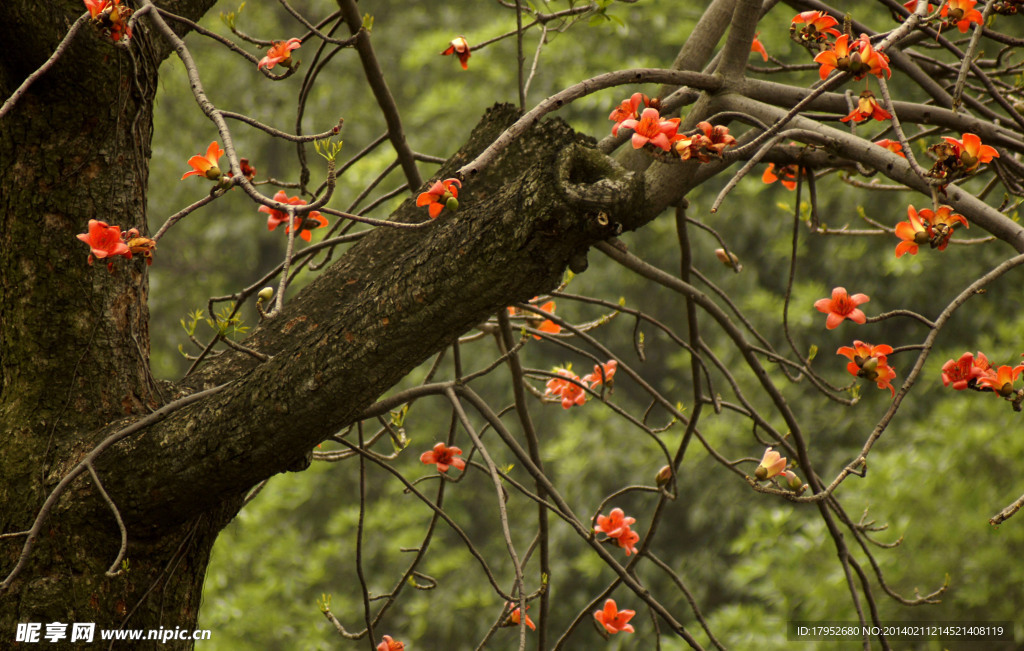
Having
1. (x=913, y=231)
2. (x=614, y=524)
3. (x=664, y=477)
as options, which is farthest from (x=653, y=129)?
(x=614, y=524)

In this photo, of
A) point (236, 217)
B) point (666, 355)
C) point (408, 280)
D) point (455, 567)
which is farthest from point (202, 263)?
point (408, 280)

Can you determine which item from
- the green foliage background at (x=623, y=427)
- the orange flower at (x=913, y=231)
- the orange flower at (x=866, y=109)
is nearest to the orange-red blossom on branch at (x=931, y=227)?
the orange flower at (x=913, y=231)

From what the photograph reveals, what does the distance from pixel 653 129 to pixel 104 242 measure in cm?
69

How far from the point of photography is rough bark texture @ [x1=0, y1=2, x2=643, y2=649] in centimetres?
117

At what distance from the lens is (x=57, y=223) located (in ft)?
4.33

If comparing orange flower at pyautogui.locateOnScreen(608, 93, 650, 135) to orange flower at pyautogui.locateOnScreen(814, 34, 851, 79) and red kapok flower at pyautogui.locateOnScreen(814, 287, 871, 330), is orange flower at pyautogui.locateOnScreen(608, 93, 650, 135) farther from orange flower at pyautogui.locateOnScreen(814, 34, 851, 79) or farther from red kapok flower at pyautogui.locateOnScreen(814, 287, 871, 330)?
red kapok flower at pyautogui.locateOnScreen(814, 287, 871, 330)

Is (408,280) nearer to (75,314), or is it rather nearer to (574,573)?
(75,314)

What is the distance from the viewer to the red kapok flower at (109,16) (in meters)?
0.97

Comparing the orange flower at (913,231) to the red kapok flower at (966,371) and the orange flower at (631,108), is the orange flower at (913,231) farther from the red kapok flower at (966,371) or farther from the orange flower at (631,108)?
the orange flower at (631,108)

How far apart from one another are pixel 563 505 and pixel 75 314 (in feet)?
2.70

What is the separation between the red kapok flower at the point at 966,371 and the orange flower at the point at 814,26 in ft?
1.56

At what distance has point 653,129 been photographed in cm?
111

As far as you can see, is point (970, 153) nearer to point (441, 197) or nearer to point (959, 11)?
point (959, 11)

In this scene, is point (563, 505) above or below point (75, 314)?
below
